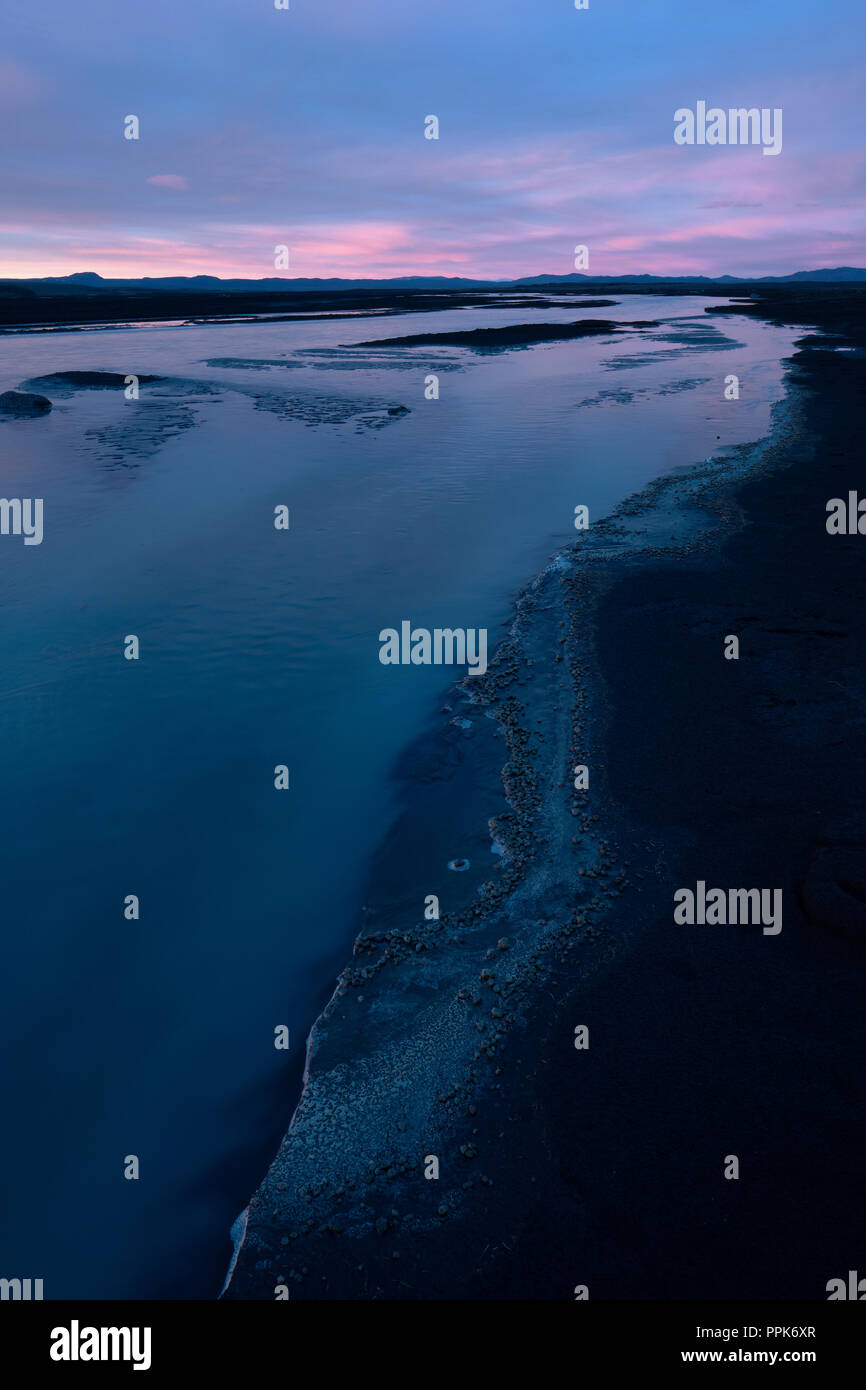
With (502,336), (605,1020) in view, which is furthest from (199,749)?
(502,336)

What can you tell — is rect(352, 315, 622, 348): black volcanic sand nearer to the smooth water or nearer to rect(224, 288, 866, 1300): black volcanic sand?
the smooth water

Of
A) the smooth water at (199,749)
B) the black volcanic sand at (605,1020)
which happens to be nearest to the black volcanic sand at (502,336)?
the smooth water at (199,749)

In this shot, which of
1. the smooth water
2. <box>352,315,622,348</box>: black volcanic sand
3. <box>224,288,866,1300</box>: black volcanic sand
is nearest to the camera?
<box>224,288,866,1300</box>: black volcanic sand

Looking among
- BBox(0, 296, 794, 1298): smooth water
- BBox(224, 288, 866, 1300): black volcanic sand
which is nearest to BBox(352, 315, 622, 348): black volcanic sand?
BBox(0, 296, 794, 1298): smooth water

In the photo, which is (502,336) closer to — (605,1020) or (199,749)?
(199,749)

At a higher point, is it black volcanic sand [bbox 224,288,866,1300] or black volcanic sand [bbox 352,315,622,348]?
black volcanic sand [bbox 352,315,622,348]

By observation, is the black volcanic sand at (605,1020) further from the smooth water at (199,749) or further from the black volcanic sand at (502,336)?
the black volcanic sand at (502,336)
